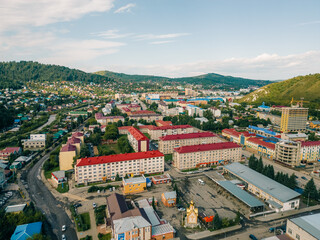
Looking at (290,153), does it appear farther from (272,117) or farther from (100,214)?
(272,117)

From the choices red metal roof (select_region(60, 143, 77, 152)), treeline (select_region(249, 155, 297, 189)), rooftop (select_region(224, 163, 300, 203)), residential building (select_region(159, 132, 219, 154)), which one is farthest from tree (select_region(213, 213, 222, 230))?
red metal roof (select_region(60, 143, 77, 152))

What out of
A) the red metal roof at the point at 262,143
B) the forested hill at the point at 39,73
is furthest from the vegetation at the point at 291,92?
the forested hill at the point at 39,73

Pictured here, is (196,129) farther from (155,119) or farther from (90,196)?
(90,196)

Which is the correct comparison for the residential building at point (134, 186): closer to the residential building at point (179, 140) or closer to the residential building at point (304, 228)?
the residential building at point (179, 140)

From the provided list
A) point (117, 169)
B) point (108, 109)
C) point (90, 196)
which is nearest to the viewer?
Answer: point (90, 196)

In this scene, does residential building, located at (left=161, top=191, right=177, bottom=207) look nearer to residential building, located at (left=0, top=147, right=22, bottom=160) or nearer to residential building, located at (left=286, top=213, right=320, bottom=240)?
residential building, located at (left=286, top=213, right=320, bottom=240)

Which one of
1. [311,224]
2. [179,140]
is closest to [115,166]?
[179,140]

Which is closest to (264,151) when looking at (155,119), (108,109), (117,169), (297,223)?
(297,223)
